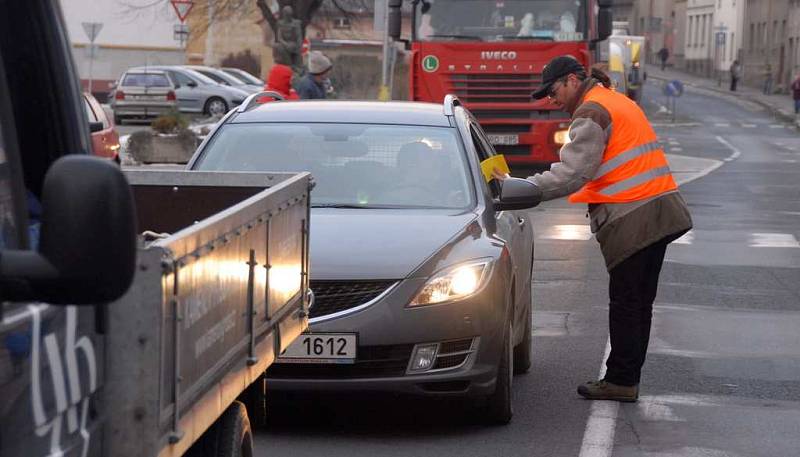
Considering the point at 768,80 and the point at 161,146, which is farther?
the point at 768,80

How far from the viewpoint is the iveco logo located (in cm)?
2356

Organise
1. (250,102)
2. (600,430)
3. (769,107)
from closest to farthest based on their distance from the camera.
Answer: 1. (600,430)
2. (250,102)
3. (769,107)

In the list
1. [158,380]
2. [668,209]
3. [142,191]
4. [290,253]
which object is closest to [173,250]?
[158,380]

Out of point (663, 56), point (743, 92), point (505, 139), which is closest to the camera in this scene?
point (505, 139)

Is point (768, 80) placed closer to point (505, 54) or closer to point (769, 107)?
point (769, 107)

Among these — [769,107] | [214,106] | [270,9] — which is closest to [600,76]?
[214,106]

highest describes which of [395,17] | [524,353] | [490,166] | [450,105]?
[395,17]

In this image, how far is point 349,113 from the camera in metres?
9.12

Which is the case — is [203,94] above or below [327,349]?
below

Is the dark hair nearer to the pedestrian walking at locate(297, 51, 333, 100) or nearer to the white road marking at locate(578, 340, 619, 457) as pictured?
the white road marking at locate(578, 340, 619, 457)

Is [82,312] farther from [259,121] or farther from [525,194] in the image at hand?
[259,121]

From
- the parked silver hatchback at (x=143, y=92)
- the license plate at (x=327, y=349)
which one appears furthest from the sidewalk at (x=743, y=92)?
the license plate at (x=327, y=349)

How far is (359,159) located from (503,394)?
1699 millimetres

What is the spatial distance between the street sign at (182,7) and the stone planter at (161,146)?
23.0ft
